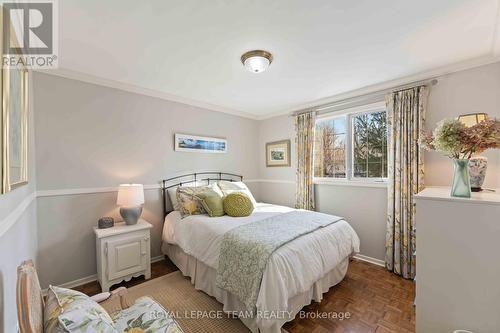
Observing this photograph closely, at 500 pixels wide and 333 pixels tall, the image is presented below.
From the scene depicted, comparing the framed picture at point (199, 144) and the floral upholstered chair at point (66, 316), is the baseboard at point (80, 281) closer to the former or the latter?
the floral upholstered chair at point (66, 316)

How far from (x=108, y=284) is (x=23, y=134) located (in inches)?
69.1

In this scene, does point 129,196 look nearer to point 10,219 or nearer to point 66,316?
point 10,219

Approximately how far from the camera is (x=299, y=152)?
12.1 ft

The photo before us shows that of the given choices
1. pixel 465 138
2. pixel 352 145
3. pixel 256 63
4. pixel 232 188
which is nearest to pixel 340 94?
pixel 352 145

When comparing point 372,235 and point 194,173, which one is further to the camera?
point 194,173

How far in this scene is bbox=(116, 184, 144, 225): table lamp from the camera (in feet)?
8.19

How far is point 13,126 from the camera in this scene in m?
1.18

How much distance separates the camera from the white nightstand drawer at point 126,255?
2.31m

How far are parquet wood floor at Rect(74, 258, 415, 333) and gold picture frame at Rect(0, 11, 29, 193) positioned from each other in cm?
178

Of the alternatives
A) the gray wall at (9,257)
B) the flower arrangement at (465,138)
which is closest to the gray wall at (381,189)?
the flower arrangement at (465,138)

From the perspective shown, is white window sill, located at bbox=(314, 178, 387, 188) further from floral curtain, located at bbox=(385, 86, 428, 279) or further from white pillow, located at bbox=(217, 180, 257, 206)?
white pillow, located at bbox=(217, 180, 257, 206)

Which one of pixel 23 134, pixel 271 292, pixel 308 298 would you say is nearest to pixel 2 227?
pixel 23 134

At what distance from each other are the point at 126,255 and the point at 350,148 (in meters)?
3.42

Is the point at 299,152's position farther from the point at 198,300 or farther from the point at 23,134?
the point at 23,134
